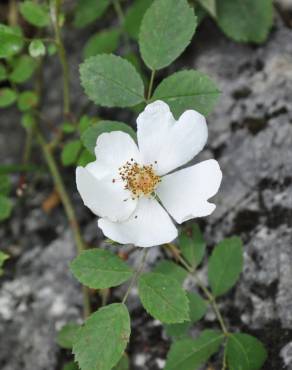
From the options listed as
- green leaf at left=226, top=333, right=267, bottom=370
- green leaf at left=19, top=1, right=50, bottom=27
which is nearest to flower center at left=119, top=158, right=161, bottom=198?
green leaf at left=226, top=333, right=267, bottom=370

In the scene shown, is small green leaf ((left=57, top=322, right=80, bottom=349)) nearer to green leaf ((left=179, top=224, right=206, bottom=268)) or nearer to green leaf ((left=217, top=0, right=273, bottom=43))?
green leaf ((left=179, top=224, right=206, bottom=268))

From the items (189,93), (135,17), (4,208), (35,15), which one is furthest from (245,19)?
(4,208)

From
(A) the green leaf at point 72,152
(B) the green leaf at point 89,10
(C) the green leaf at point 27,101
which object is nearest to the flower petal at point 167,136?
(A) the green leaf at point 72,152

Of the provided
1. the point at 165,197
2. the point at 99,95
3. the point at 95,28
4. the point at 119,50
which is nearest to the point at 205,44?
the point at 119,50

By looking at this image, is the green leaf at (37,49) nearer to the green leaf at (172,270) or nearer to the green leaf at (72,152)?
the green leaf at (72,152)

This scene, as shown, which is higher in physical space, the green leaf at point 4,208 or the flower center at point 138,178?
the flower center at point 138,178

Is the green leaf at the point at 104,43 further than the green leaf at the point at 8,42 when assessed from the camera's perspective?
Yes

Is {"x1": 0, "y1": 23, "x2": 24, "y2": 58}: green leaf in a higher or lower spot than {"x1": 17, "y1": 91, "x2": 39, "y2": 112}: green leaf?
higher
